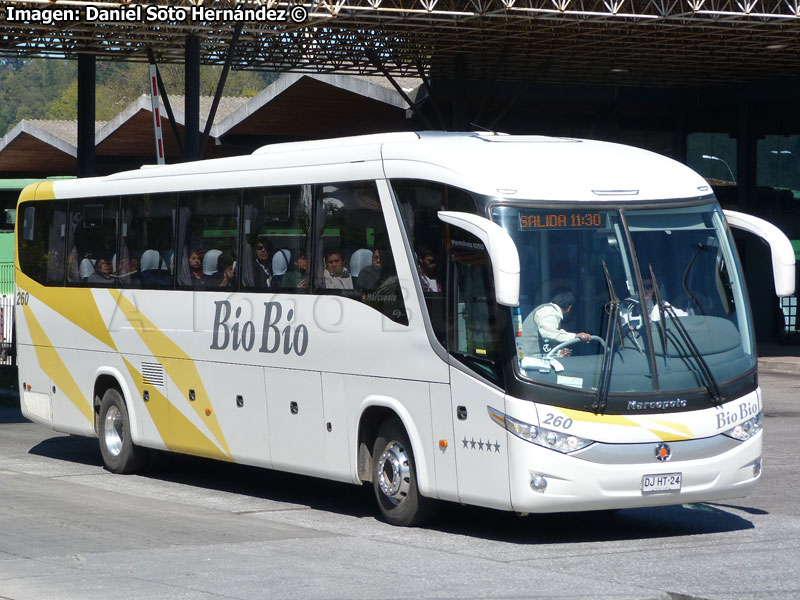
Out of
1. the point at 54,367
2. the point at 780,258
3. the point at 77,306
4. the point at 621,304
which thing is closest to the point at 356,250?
the point at 621,304

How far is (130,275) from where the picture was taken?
14.8 metres

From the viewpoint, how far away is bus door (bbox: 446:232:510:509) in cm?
1019

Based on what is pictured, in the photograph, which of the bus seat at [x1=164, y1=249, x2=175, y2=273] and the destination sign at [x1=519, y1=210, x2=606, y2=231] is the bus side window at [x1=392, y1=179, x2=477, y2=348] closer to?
the destination sign at [x1=519, y1=210, x2=606, y2=231]

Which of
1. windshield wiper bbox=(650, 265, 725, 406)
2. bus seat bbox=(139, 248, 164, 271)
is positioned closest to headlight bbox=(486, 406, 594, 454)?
windshield wiper bbox=(650, 265, 725, 406)

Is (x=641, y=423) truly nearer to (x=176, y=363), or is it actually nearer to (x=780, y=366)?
(x=176, y=363)

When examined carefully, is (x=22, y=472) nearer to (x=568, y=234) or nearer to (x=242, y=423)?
(x=242, y=423)

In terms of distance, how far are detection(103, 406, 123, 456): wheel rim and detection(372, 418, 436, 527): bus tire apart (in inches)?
181

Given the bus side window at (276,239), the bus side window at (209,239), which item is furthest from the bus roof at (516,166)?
the bus side window at (209,239)

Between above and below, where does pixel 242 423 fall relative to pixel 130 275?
below

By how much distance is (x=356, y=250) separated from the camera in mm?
11758

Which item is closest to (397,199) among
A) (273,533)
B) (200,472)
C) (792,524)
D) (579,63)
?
(273,533)

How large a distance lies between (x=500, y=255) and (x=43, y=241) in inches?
332

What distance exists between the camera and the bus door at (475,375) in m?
10.2

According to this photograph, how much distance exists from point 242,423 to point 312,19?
1228 cm
